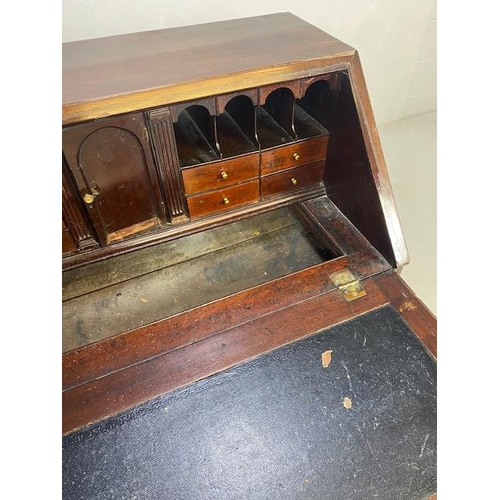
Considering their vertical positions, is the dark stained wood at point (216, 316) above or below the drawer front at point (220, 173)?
below

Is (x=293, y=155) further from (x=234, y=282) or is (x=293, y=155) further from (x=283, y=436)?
(x=283, y=436)

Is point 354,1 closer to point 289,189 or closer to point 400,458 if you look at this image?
point 289,189

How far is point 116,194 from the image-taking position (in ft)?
3.23

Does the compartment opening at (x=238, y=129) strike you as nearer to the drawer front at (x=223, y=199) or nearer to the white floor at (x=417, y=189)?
the drawer front at (x=223, y=199)

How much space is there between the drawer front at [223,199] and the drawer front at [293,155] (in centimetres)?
6

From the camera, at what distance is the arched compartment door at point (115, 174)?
2.83 ft

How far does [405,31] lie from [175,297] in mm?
1701

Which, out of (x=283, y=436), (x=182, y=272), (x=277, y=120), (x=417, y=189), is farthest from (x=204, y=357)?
(x=417, y=189)

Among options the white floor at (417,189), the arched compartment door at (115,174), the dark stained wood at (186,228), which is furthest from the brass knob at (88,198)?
the white floor at (417,189)

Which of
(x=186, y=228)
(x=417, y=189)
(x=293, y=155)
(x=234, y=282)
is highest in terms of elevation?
(x=293, y=155)

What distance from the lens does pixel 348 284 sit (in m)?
0.95

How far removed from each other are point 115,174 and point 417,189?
165cm

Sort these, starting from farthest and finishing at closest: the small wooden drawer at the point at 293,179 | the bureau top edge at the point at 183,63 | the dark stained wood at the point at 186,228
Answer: the small wooden drawer at the point at 293,179
the dark stained wood at the point at 186,228
the bureau top edge at the point at 183,63

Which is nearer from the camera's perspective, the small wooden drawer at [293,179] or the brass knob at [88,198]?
the brass knob at [88,198]
